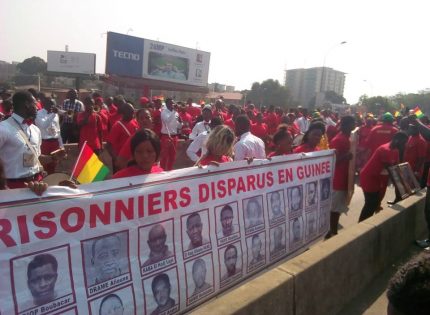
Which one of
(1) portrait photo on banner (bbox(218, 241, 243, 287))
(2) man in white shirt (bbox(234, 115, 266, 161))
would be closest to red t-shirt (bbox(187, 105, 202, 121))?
(2) man in white shirt (bbox(234, 115, 266, 161))

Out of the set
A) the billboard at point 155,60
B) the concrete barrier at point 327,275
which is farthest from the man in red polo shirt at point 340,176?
the billboard at point 155,60

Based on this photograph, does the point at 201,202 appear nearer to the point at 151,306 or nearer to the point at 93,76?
the point at 151,306

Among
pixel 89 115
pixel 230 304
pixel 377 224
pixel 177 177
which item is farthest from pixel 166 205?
pixel 89 115

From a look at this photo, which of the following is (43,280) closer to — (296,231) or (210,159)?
(210,159)

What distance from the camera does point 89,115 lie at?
839 cm

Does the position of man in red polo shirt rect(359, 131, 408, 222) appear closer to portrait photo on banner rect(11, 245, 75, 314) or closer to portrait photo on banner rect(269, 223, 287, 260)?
portrait photo on banner rect(269, 223, 287, 260)

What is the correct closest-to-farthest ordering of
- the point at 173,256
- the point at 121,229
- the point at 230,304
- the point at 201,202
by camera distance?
the point at 230,304 → the point at 121,229 → the point at 173,256 → the point at 201,202

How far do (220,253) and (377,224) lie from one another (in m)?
1.87

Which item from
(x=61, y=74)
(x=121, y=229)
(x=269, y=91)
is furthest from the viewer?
(x=269, y=91)

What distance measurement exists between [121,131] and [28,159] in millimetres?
2422

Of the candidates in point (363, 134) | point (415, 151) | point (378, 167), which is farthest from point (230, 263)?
point (363, 134)

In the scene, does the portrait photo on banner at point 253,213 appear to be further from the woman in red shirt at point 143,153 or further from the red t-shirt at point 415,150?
the red t-shirt at point 415,150

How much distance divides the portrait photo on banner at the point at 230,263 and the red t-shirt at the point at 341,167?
2.65m

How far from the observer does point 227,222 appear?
3656 millimetres
